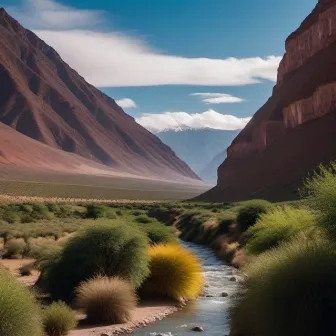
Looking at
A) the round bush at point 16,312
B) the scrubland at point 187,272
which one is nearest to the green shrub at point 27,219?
the scrubland at point 187,272

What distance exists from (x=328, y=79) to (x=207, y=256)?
7778cm

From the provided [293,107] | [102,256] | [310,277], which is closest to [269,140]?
[293,107]

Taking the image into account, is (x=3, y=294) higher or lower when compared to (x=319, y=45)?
lower

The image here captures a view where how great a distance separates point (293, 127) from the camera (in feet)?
379

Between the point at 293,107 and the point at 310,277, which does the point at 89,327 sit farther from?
the point at 293,107

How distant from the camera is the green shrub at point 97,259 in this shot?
2050cm

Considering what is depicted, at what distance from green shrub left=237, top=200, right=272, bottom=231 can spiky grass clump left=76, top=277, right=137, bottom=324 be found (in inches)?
974

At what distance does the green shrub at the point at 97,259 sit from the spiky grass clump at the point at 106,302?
6.12 feet

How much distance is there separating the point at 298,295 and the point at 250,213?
3172 cm

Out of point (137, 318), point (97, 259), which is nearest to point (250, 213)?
point (97, 259)

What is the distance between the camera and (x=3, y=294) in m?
12.5

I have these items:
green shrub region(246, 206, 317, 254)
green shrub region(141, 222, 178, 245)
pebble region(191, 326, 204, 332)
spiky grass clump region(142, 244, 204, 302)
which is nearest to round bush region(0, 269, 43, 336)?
pebble region(191, 326, 204, 332)

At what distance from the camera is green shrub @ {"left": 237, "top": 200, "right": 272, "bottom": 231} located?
138ft

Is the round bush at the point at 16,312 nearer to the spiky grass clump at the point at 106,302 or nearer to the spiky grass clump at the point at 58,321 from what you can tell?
the spiky grass clump at the point at 58,321
